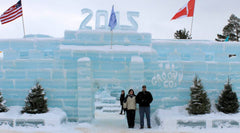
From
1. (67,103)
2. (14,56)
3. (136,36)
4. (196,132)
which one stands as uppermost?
(136,36)

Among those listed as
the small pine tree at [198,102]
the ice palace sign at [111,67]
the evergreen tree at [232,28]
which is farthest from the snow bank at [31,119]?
the evergreen tree at [232,28]

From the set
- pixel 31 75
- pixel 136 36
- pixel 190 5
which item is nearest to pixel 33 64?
pixel 31 75

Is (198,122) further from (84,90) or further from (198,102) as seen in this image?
(84,90)

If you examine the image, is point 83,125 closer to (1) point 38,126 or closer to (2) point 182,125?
(1) point 38,126

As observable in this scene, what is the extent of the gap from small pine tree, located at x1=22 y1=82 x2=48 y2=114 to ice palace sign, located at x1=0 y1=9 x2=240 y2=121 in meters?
0.65

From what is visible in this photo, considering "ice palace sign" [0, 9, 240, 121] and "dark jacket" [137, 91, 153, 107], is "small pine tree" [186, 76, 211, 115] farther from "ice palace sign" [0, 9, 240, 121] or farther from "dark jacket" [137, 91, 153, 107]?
"dark jacket" [137, 91, 153, 107]

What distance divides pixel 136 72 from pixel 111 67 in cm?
110

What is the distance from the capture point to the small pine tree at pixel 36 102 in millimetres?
9750

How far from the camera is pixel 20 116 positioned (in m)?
9.62

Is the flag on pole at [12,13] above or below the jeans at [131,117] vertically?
above

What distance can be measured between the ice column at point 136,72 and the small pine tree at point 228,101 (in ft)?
10.4

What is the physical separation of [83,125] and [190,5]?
22.8 feet

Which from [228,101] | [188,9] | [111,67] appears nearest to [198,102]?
[228,101]

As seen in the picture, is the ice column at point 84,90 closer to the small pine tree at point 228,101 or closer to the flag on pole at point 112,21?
the flag on pole at point 112,21
